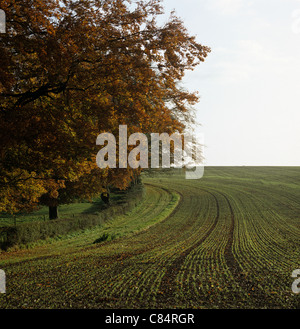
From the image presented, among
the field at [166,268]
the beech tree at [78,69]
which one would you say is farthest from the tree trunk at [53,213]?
the beech tree at [78,69]

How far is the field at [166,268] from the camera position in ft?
27.8

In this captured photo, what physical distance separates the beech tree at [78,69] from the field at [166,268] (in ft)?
16.4

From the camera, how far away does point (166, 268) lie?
39.5ft

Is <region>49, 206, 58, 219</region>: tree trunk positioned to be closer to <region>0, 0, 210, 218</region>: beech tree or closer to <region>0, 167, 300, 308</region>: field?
<region>0, 167, 300, 308</region>: field

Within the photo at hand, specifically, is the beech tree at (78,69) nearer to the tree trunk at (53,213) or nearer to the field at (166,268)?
the field at (166,268)

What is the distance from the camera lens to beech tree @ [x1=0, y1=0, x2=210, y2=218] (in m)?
10.6

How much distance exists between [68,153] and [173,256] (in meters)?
6.73

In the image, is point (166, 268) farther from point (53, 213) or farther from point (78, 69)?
point (53, 213)

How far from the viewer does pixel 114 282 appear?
10.1m

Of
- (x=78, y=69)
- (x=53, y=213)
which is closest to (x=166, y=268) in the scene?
(x=78, y=69)

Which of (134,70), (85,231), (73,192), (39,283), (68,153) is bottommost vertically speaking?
(85,231)

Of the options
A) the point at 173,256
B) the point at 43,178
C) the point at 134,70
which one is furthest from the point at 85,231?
the point at 134,70

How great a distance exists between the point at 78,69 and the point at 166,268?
26.5 ft
